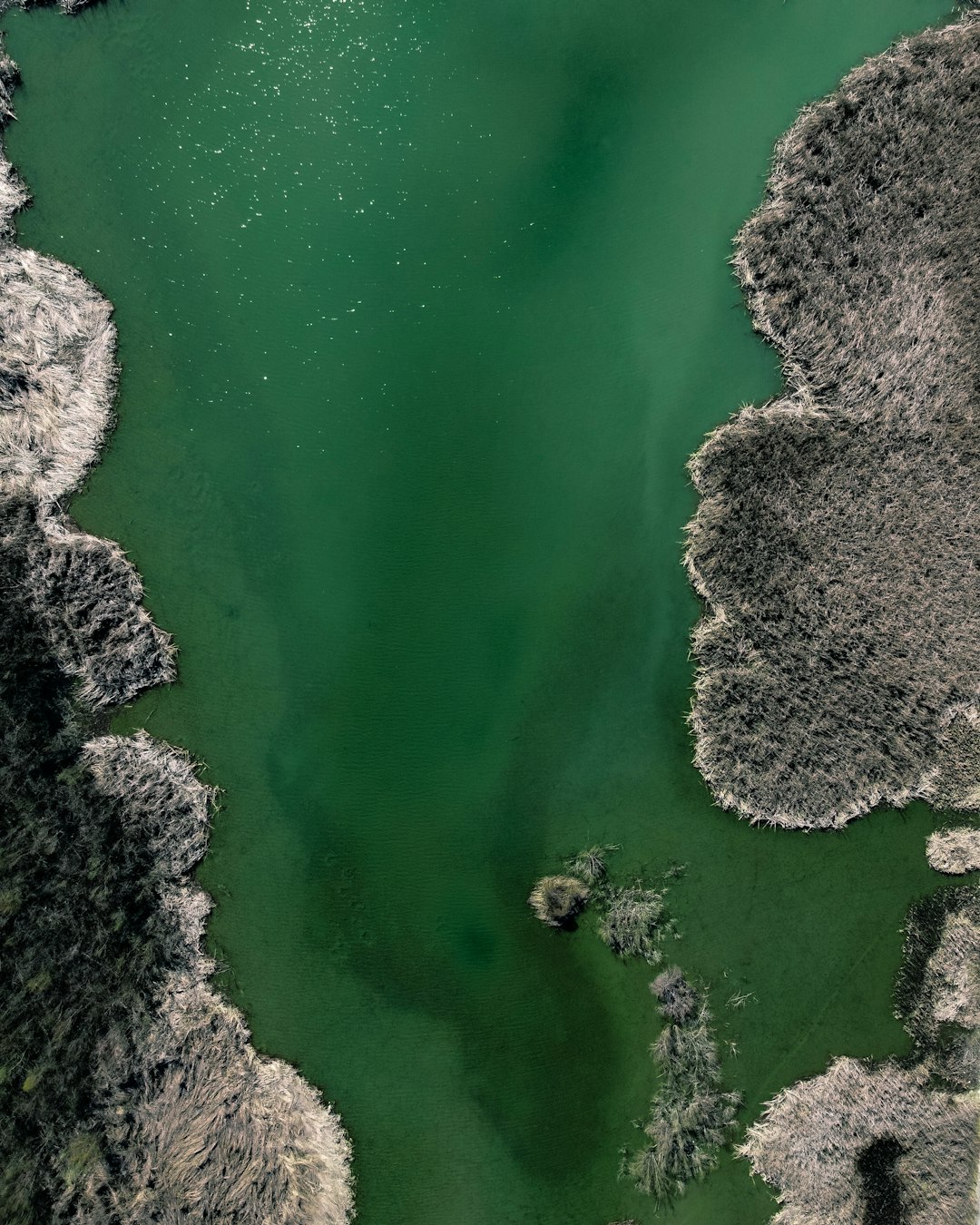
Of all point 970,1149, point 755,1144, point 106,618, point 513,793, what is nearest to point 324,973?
point 513,793

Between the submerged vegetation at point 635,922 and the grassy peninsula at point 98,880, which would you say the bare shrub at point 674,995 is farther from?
the grassy peninsula at point 98,880

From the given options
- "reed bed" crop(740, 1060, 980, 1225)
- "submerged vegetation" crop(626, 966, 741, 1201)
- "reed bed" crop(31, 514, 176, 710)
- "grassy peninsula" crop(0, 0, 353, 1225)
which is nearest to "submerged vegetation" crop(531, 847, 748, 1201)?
"submerged vegetation" crop(626, 966, 741, 1201)

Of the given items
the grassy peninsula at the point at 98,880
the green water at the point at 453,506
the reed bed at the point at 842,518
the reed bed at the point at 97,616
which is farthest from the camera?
the green water at the point at 453,506

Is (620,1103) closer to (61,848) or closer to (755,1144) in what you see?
(755,1144)

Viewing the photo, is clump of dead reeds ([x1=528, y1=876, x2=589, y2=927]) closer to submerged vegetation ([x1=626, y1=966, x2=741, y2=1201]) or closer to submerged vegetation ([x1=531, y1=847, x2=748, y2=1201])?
submerged vegetation ([x1=531, y1=847, x2=748, y2=1201])

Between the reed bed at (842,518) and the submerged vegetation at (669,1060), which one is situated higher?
the reed bed at (842,518)

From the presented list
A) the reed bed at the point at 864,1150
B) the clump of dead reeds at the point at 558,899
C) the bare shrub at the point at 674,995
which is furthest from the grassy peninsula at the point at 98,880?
the reed bed at the point at 864,1150

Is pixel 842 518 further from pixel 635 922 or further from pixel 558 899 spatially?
pixel 558 899
